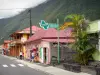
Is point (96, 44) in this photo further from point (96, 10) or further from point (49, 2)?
point (49, 2)

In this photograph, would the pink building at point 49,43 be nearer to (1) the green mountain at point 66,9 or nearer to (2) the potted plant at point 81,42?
A: (2) the potted plant at point 81,42

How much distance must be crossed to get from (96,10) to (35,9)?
→ 61122 millimetres

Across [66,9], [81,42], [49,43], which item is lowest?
[81,42]

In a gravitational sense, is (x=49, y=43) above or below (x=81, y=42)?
above

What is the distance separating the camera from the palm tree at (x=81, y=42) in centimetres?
3086

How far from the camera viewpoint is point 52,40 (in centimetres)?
4034

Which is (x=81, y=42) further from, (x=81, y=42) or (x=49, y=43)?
(x=49, y=43)

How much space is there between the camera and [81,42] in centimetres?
3097

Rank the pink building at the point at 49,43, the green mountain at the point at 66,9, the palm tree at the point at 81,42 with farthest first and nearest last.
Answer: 1. the green mountain at the point at 66,9
2. the pink building at the point at 49,43
3. the palm tree at the point at 81,42

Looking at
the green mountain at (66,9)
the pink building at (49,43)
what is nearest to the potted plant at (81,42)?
the pink building at (49,43)

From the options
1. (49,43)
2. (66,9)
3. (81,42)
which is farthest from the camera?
(66,9)

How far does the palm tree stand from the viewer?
30.9 m

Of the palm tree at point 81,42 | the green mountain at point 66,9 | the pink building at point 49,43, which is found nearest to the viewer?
the palm tree at point 81,42

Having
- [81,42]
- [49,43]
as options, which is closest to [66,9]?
[49,43]
